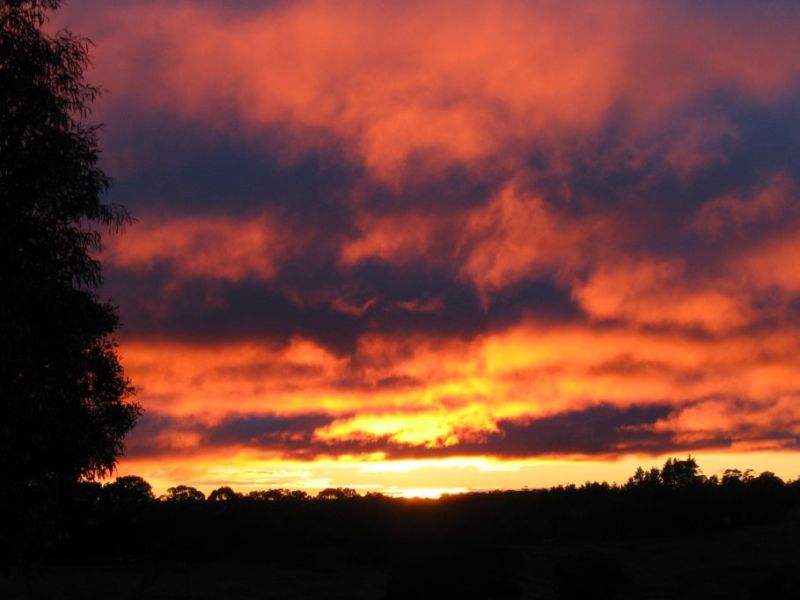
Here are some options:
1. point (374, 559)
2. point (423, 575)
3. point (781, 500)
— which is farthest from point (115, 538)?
point (781, 500)

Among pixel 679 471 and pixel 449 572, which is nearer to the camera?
pixel 449 572

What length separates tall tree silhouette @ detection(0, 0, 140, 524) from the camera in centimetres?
1686

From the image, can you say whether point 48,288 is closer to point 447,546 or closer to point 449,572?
point 449,572

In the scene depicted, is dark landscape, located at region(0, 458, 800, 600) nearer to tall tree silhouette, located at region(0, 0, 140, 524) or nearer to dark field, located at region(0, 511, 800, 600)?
dark field, located at region(0, 511, 800, 600)

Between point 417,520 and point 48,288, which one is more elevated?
point 48,288

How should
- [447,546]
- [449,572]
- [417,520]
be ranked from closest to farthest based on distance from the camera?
1. [449,572]
2. [447,546]
3. [417,520]

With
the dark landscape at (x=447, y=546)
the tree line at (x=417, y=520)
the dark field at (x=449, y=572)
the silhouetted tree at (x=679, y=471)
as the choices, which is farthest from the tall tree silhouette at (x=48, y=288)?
the silhouetted tree at (x=679, y=471)

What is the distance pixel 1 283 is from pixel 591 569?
24111 mm

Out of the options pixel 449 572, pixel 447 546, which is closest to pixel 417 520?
pixel 447 546

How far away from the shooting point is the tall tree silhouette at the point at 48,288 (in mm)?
16859

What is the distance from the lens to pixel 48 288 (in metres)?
17.5

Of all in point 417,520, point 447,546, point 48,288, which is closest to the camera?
point 48,288

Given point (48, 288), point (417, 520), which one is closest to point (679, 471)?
point (417, 520)

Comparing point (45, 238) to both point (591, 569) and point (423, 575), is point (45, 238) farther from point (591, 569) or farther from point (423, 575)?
point (591, 569)
